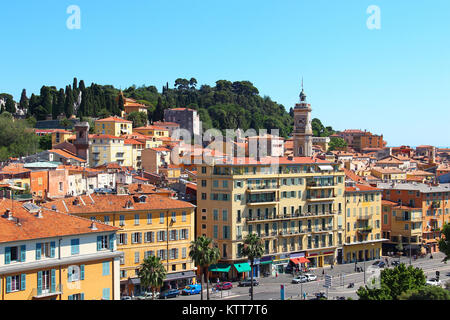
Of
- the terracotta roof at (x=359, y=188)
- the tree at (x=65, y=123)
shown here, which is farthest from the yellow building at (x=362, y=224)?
the tree at (x=65, y=123)

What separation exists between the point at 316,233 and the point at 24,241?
38.7 m

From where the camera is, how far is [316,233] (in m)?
63.2

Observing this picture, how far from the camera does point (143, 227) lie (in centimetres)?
4959

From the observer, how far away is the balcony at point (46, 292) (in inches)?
1148

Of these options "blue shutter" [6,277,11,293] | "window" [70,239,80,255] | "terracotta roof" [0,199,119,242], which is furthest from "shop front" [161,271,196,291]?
"blue shutter" [6,277,11,293]

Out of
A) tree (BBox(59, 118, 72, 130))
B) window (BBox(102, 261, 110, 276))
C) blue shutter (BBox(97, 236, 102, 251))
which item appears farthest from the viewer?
tree (BBox(59, 118, 72, 130))

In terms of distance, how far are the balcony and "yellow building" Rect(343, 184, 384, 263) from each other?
1631 inches

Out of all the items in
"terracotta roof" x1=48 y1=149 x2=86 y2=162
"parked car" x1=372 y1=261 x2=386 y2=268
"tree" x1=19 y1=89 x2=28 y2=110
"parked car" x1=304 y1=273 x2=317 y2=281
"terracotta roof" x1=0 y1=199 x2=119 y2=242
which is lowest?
"parked car" x1=372 y1=261 x2=386 y2=268

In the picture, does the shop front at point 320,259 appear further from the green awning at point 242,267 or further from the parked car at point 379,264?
the green awning at point 242,267

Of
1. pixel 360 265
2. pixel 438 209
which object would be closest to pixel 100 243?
pixel 360 265

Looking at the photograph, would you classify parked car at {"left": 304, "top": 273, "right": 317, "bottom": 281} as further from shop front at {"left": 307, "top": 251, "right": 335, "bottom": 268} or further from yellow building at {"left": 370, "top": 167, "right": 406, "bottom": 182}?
yellow building at {"left": 370, "top": 167, "right": 406, "bottom": 182}

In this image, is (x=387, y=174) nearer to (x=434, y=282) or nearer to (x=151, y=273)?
(x=434, y=282)

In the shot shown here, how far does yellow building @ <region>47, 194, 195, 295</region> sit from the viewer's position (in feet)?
156
